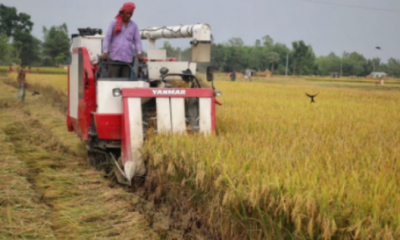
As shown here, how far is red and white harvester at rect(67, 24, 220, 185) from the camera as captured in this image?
6.05 meters

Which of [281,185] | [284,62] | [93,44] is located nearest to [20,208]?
[281,185]

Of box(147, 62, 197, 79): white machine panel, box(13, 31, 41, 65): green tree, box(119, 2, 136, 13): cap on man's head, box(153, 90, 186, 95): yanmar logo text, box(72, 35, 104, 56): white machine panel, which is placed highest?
box(13, 31, 41, 65): green tree

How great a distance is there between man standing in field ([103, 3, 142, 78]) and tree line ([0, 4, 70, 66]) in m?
82.8

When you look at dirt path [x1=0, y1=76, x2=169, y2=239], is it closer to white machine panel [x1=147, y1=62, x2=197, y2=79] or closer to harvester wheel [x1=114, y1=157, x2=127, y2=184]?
harvester wheel [x1=114, y1=157, x2=127, y2=184]

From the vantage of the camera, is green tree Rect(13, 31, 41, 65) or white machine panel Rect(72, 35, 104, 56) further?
green tree Rect(13, 31, 41, 65)

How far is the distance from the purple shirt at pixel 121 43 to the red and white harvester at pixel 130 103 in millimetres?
216

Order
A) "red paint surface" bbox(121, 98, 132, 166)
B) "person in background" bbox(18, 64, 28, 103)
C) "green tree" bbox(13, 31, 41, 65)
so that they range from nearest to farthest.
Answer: "red paint surface" bbox(121, 98, 132, 166), "person in background" bbox(18, 64, 28, 103), "green tree" bbox(13, 31, 41, 65)

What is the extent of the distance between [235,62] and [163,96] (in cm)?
9850

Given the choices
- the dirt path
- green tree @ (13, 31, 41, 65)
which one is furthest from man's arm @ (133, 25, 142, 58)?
green tree @ (13, 31, 41, 65)

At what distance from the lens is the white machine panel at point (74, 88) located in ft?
24.4

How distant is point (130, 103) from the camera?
6059 mm

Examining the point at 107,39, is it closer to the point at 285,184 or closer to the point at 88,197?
the point at 88,197

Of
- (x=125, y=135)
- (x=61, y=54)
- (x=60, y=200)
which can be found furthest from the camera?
(x=61, y=54)

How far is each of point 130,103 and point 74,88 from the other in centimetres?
193
